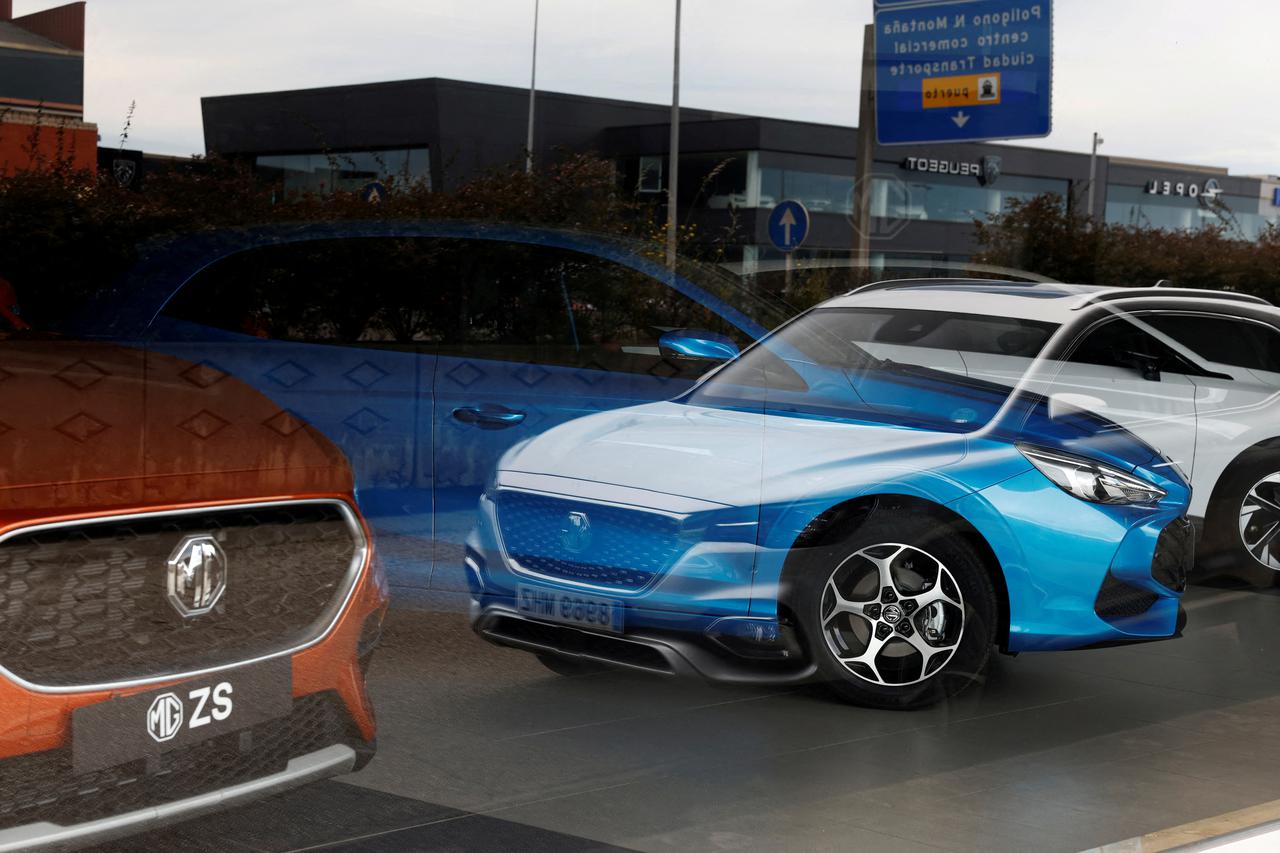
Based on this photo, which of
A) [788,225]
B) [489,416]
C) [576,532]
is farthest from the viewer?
[788,225]

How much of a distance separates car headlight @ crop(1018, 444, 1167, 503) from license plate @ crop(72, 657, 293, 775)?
2.32m

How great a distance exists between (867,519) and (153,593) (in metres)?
2.02

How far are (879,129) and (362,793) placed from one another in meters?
2.22

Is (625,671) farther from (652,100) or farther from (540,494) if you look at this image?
(652,100)

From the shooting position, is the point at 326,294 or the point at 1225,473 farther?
the point at 1225,473

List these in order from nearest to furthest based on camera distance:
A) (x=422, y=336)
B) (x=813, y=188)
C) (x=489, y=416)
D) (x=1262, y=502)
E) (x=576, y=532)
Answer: (x=422, y=336), (x=489, y=416), (x=576, y=532), (x=813, y=188), (x=1262, y=502)

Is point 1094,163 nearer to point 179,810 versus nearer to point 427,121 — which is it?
point 427,121

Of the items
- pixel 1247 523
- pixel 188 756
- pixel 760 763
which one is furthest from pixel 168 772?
pixel 1247 523

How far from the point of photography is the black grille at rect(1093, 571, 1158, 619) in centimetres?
407

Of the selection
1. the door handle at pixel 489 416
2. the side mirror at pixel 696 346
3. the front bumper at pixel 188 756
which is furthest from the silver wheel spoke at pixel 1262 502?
the front bumper at pixel 188 756

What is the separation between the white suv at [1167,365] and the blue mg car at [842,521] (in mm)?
24

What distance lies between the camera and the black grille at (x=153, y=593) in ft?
6.84

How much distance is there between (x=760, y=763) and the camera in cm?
359

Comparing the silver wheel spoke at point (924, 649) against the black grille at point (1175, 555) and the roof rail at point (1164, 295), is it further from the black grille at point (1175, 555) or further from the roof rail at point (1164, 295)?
the roof rail at point (1164, 295)
